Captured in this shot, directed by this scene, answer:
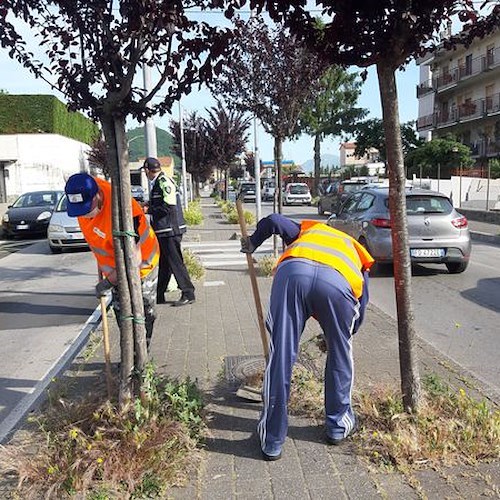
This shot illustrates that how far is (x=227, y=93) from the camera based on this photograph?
11.0m

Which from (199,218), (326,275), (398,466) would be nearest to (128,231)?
(326,275)

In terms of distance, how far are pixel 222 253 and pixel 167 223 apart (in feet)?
17.7

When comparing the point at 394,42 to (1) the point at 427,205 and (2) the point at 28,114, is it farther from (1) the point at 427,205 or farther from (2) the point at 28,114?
(2) the point at 28,114

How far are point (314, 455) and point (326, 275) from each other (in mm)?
1047

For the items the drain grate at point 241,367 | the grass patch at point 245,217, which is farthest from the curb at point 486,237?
the drain grate at point 241,367

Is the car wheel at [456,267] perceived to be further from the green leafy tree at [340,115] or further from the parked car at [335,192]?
the green leafy tree at [340,115]

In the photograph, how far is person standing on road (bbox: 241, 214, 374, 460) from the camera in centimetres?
296

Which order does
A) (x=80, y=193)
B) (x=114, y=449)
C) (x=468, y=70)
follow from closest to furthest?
(x=114, y=449) < (x=80, y=193) < (x=468, y=70)

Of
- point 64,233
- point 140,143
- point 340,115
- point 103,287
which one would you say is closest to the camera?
point 103,287

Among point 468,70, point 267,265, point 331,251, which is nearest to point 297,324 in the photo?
point 331,251

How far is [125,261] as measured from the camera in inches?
128

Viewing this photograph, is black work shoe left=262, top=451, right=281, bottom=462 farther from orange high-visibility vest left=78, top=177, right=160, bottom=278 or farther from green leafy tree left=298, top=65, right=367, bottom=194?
green leafy tree left=298, top=65, right=367, bottom=194

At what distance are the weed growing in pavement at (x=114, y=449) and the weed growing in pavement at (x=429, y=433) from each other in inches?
40.8

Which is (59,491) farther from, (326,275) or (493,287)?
(493,287)
